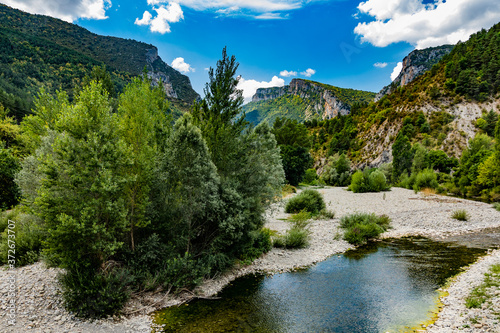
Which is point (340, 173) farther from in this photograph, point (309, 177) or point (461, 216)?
point (461, 216)

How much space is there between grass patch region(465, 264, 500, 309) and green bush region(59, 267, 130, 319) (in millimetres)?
10328

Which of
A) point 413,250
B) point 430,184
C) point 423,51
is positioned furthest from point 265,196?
point 423,51

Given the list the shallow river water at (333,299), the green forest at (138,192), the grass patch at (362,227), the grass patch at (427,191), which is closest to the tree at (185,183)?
the green forest at (138,192)

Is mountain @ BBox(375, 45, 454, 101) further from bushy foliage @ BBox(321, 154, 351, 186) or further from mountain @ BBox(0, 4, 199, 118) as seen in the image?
mountain @ BBox(0, 4, 199, 118)

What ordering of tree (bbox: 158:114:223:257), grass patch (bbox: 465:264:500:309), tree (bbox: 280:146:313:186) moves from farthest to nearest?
tree (bbox: 280:146:313:186)
tree (bbox: 158:114:223:257)
grass patch (bbox: 465:264:500:309)

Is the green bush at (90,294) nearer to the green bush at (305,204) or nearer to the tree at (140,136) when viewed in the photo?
the tree at (140,136)

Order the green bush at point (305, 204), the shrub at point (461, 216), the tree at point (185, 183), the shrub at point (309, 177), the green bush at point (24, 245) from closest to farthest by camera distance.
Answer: the tree at point (185, 183)
the green bush at point (24, 245)
the shrub at point (461, 216)
the green bush at point (305, 204)
the shrub at point (309, 177)

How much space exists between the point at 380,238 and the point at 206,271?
41.7 feet

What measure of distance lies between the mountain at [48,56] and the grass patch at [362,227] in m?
42.5

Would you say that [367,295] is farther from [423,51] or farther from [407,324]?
[423,51]

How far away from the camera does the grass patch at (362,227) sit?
638 inches

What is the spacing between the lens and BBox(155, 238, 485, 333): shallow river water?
719 centimetres

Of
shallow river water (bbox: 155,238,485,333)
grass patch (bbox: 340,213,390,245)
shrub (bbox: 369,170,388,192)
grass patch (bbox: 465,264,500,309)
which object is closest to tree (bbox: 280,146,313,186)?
shrub (bbox: 369,170,388,192)

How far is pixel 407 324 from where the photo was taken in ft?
23.3
